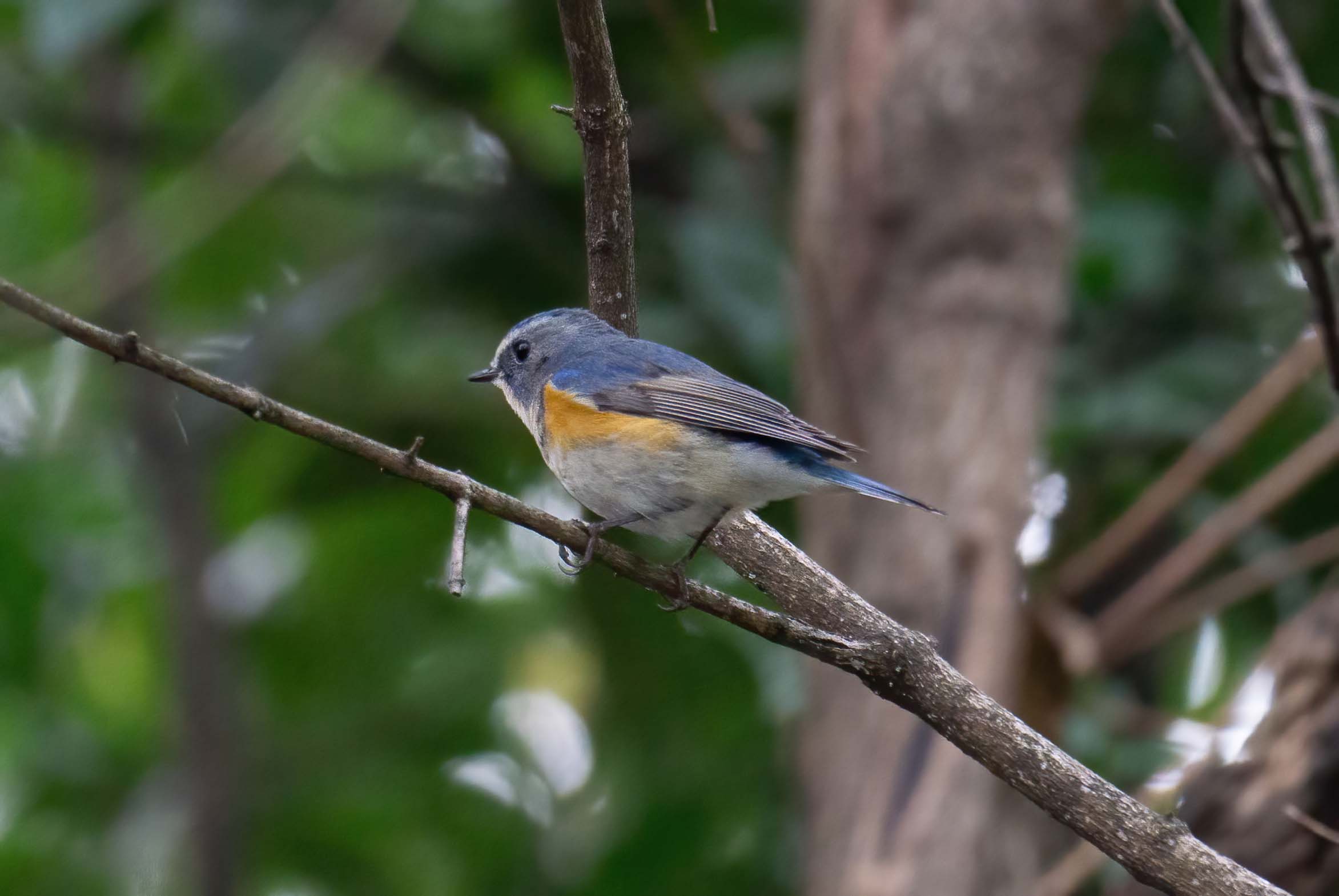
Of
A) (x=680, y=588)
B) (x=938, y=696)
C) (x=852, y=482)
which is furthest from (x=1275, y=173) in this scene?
(x=680, y=588)

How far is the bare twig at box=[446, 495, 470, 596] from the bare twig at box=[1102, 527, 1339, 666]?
11.4 ft

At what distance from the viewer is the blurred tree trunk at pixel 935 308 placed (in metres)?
4.59

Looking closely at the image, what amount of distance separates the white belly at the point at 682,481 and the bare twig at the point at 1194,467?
2.16m

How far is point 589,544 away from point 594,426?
847 mm

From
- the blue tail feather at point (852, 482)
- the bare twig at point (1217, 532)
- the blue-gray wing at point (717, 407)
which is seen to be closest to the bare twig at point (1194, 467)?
the bare twig at point (1217, 532)

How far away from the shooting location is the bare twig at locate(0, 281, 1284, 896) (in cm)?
229

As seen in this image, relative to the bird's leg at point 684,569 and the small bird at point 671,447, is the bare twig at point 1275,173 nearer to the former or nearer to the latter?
the small bird at point 671,447

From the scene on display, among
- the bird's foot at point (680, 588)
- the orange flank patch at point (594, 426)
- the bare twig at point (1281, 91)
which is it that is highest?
the bare twig at point (1281, 91)

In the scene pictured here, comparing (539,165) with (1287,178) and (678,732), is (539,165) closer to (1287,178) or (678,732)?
(678,732)

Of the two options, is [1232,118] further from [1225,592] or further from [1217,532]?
[1225,592]

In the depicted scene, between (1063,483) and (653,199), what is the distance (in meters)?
2.17

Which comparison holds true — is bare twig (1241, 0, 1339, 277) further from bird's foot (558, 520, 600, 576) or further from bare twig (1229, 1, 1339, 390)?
bird's foot (558, 520, 600, 576)

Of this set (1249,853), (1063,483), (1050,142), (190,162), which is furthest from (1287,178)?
(190,162)

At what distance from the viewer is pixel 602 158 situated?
120 inches
